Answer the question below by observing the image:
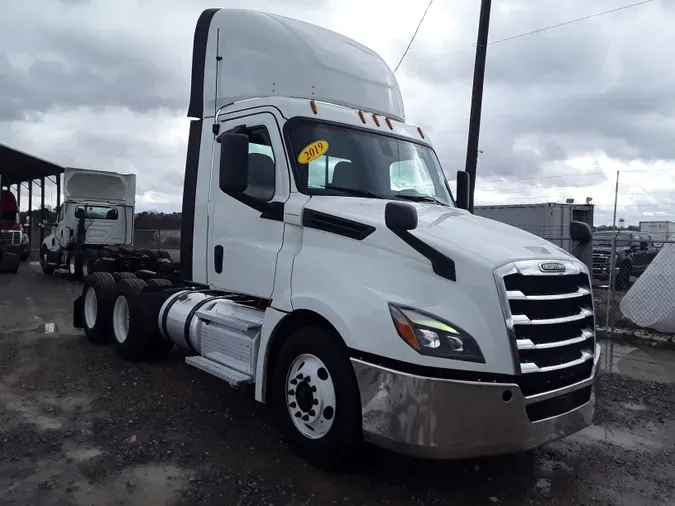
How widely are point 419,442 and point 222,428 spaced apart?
7.54 feet

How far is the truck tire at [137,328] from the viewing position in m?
7.15

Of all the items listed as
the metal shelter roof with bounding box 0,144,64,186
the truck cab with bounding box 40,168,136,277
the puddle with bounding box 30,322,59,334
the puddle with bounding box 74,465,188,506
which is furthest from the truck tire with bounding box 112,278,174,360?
→ the metal shelter roof with bounding box 0,144,64,186

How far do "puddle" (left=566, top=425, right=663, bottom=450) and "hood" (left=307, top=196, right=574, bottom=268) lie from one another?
200 cm

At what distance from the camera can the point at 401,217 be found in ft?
12.7

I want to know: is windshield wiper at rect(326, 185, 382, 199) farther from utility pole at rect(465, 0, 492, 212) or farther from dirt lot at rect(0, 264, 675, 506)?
utility pole at rect(465, 0, 492, 212)

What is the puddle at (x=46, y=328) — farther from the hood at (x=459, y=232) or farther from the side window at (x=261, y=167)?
the hood at (x=459, y=232)

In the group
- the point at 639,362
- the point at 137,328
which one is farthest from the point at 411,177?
the point at 639,362

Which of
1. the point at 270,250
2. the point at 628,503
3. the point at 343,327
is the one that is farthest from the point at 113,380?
the point at 628,503

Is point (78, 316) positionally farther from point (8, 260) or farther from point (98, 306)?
point (8, 260)

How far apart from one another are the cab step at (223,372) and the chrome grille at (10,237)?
17.9 m

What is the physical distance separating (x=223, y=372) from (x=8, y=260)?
57.9 feet

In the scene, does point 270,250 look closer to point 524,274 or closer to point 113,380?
point 524,274

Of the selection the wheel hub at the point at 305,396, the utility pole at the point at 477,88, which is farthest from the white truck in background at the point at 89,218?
the wheel hub at the point at 305,396

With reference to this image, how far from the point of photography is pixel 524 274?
12.4 ft
